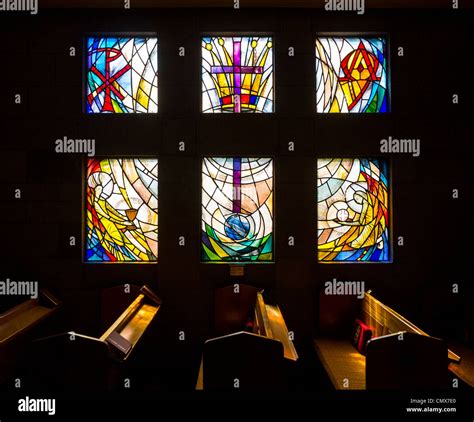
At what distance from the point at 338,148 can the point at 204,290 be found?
241cm

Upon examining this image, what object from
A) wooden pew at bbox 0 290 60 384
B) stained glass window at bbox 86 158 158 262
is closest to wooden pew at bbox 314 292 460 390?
stained glass window at bbox 86 158 158 262

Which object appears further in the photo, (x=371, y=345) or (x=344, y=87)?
(x=344, y=87)

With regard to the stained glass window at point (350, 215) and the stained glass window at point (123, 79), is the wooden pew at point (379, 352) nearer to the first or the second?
the stained glass window at point (350, 215)

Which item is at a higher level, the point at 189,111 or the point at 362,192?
the point at 189,111

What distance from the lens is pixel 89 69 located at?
417cm

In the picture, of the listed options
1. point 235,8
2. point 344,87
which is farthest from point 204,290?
point 235,8

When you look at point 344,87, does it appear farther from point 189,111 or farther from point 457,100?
point 189,111

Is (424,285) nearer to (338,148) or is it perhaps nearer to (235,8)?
(338,148)

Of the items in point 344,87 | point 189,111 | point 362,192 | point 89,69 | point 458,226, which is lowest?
point 458,226

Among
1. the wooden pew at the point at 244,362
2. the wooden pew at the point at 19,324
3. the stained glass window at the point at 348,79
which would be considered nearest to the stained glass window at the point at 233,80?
the stained glass window at the point at 348,79

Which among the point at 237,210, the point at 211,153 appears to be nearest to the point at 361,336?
the point at 237,210

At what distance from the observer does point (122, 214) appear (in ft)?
13.5

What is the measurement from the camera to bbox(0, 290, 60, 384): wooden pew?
276 cm

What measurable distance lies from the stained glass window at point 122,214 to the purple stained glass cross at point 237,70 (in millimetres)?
1313
